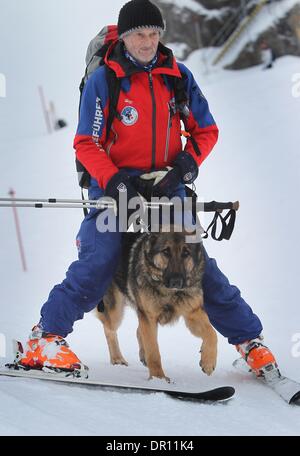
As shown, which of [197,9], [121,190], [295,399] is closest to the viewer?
[295,399]

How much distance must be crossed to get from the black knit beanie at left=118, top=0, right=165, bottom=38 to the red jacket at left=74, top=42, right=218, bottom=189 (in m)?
0.13

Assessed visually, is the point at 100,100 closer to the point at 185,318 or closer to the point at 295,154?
the point at 185,318

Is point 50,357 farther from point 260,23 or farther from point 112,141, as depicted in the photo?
point 260,23

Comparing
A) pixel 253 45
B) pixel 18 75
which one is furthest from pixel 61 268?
pixel 18 75

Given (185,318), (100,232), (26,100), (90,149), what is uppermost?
(26,100)

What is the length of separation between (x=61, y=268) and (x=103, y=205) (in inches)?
247

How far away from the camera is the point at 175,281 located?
3.36 m

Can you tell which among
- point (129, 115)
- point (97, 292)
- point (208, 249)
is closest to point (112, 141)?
point (129, 115)

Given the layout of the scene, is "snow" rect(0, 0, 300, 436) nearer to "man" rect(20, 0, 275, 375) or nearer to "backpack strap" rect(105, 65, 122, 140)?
"man" rect(20, 0, 275, 375)

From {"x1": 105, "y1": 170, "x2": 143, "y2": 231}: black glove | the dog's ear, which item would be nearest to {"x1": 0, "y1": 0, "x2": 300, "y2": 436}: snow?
the dog's ear

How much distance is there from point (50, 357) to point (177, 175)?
119cm
